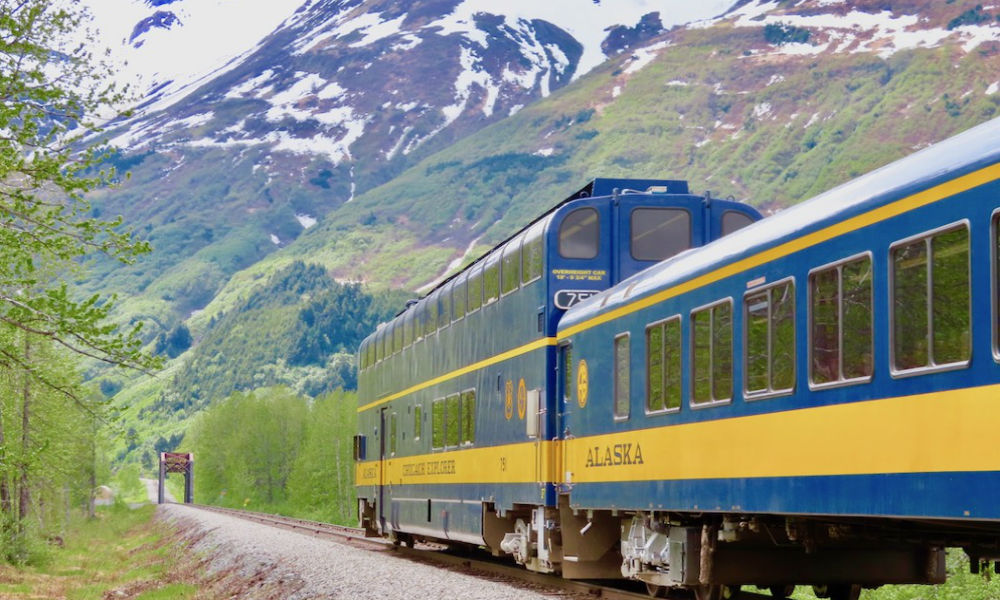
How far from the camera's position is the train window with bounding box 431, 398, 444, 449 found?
2600 cm

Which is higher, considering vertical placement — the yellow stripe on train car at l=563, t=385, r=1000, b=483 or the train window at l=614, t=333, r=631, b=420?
the train window at l=614, t=333, r=631, b=420

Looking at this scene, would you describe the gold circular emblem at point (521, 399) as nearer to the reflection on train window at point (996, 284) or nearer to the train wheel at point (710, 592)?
the train wheel at point (710, 592)

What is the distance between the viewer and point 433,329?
27.4m

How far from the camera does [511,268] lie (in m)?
21.4

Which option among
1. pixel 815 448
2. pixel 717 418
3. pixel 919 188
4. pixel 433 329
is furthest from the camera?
pixel 433 329

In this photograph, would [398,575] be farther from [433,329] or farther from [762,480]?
[762,480]

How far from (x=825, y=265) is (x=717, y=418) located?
2.62 metres

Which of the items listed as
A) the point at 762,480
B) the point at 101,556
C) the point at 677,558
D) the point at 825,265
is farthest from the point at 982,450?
the point at 101,556

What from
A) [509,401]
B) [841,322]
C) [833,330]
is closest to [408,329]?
[509,401]

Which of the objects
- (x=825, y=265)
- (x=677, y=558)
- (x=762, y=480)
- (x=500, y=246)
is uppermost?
(x=500, y=246)

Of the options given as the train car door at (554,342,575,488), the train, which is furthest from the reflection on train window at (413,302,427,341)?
the train car door at (554,342,575,488)

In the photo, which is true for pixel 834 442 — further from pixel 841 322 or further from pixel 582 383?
pixel 582 383

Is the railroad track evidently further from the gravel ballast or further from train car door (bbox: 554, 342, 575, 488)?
train car door (bbox: 554, 342, 575, 488)

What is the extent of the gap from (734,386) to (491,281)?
1040 cm
